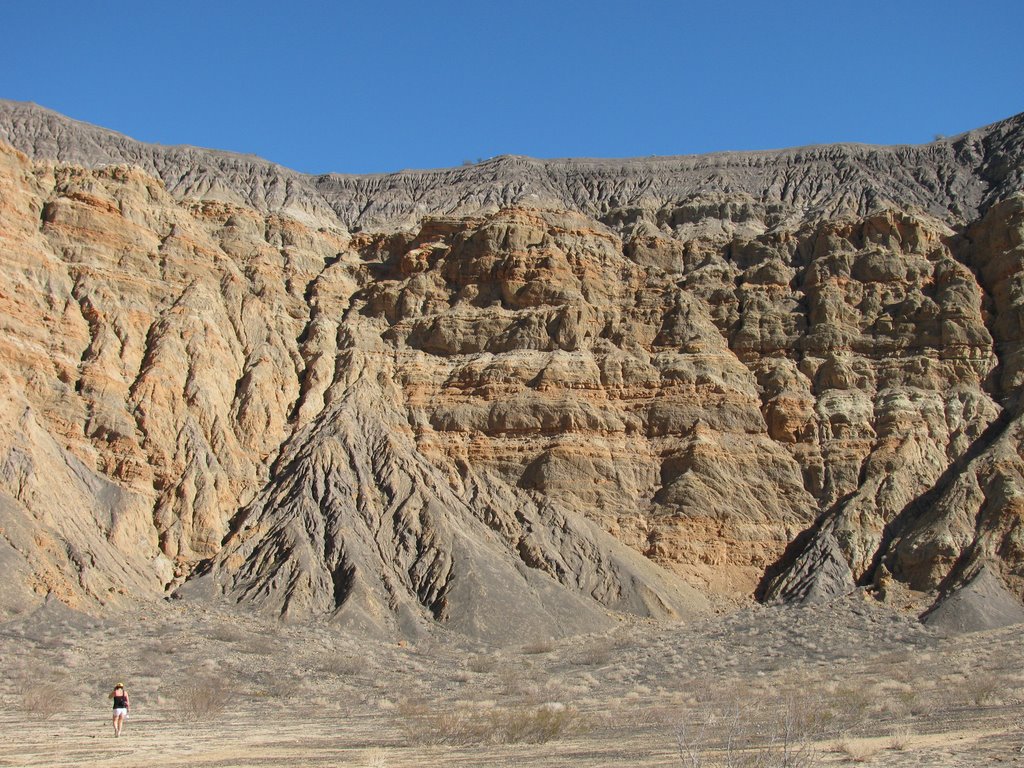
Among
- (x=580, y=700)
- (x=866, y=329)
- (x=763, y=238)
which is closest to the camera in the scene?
(x=580, y=700)

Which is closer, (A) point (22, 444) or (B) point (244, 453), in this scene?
(A) point (22, 444)

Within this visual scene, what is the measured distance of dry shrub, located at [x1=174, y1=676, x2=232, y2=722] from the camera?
2662cm

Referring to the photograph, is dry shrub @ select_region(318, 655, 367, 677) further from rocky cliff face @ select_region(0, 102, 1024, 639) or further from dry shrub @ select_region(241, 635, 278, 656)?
rocky cliff face @ select_region(0, 102, 1024, 639)

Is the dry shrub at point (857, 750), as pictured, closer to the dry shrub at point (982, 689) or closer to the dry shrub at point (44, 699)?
the dry shrub at point (982, 689)

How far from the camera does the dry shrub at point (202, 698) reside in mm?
26622

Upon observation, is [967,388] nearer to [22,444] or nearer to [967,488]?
[967,488]

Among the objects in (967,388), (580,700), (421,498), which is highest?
(967,388)

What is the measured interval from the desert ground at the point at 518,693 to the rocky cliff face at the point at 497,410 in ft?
10.0

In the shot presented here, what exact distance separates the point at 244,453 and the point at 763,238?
38696 millimetres

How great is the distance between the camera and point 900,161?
93750mm

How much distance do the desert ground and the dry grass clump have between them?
0.07m

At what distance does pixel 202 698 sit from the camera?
91.9ft

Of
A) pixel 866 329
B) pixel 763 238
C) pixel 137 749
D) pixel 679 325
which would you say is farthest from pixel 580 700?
pixel 763 238

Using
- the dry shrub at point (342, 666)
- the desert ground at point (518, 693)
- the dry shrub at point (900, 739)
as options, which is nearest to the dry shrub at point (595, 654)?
the desert ground at point (518, 693)
